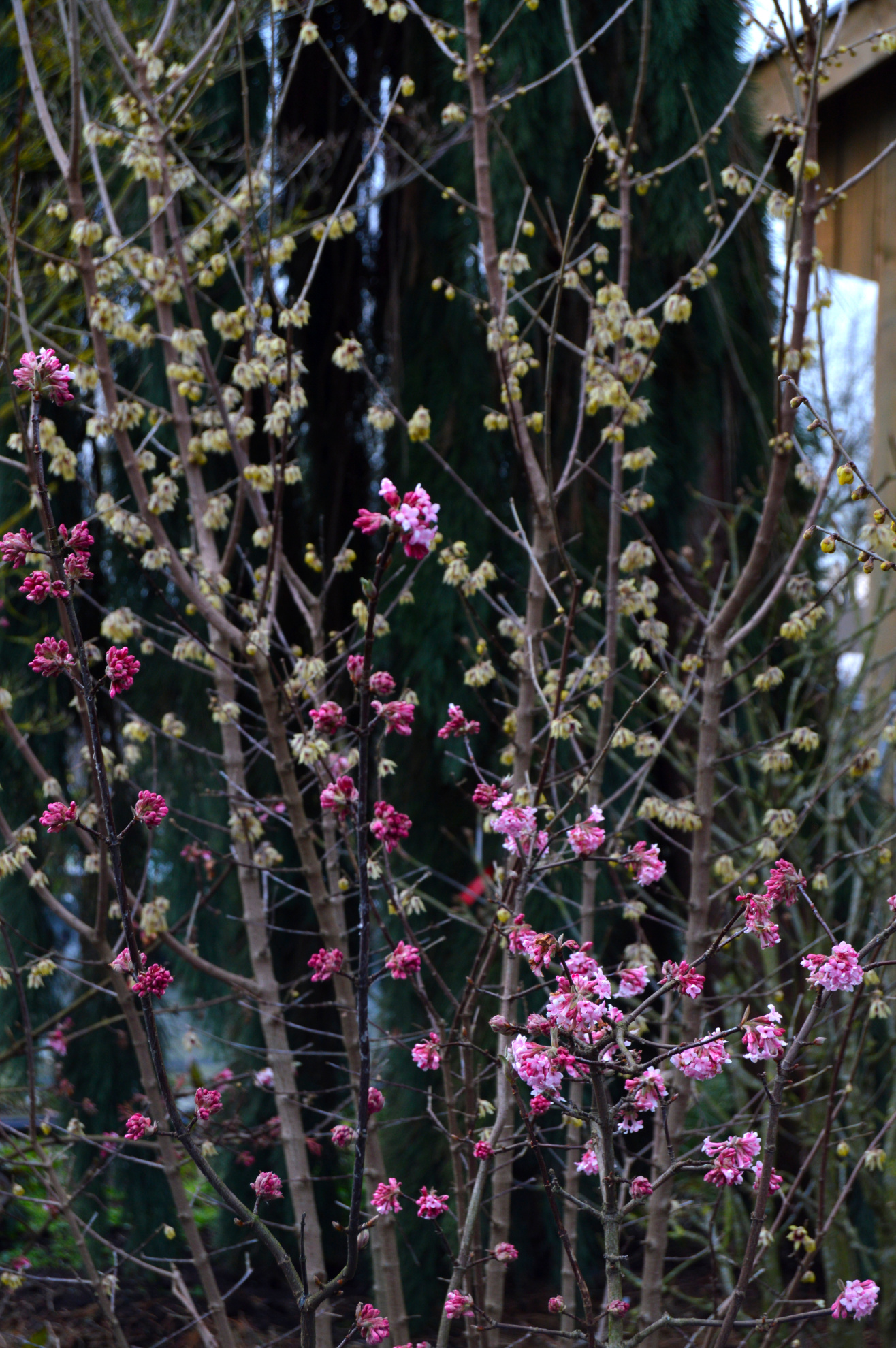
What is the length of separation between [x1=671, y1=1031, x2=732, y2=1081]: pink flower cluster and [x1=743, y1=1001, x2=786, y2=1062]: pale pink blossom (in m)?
0.06

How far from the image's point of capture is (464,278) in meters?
2.85

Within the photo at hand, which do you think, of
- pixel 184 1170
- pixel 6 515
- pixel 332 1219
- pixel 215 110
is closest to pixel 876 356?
pixel 215 110

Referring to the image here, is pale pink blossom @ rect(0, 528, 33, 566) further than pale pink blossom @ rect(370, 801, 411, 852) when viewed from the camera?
No

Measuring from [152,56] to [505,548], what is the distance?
1341mm

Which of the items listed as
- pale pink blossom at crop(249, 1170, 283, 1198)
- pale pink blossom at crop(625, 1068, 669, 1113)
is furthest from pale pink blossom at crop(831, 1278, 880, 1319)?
pale pink blossom at crop(249, 1170, 283, 1198)

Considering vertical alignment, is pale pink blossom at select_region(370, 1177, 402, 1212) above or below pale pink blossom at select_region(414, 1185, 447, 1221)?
below

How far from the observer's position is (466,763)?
5.84 feet

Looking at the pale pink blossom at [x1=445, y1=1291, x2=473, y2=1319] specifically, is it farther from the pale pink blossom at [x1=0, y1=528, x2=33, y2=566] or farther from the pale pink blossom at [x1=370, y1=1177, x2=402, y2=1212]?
the pale pink blossom at [x1=0, y1=528, x2=33, y2=566]

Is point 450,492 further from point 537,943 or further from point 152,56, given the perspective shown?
point 537,943

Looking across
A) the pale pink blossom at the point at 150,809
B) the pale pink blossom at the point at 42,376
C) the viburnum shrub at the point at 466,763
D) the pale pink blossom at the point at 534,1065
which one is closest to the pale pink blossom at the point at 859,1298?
the viburnum shrub at the point at 466,763

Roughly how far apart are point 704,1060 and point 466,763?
65 centimetres

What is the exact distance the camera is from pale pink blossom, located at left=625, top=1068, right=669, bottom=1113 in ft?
3.93

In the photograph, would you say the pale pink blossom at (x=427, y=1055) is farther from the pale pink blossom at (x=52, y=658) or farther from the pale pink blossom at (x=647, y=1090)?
the pale pink blossom at (x=52, y=658)

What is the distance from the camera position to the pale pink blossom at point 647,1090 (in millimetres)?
1198
